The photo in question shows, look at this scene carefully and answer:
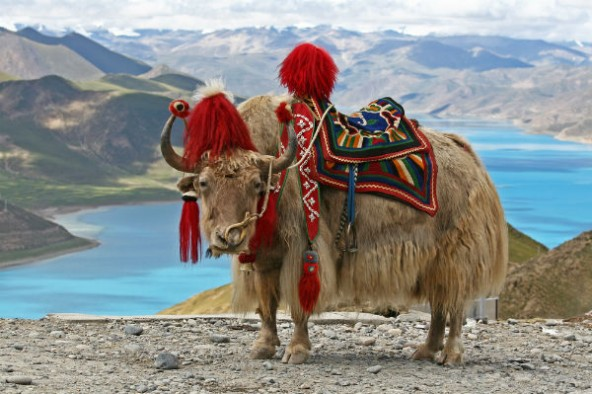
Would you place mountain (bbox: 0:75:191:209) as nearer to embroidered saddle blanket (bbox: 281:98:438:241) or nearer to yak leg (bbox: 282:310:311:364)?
embroidered saddle blanket (bbox: 281:98:438:241)

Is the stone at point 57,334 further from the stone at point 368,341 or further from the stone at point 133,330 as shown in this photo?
the stone at point 368,341

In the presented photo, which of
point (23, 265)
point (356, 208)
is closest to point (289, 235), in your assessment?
point (356, 208)

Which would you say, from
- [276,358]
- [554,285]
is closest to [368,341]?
[276,358]

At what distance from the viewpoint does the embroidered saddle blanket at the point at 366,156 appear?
19.9 ft

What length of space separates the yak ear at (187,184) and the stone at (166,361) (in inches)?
42.9

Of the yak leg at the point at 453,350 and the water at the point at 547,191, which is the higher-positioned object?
the water at the point at 547,191

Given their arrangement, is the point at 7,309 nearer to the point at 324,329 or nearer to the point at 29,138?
the point at 29,138

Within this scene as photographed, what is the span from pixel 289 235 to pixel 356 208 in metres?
0.53

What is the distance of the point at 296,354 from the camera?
609cm

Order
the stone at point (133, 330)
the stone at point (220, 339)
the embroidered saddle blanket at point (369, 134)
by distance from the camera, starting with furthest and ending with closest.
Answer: the stone at point (133, 330) → the stone at point (220, 339) → the embroidered saddle blanket at point (369, 134)

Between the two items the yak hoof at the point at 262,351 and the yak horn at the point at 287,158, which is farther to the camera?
the yak hoof at the point at 262,351

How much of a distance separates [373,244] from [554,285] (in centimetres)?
1024

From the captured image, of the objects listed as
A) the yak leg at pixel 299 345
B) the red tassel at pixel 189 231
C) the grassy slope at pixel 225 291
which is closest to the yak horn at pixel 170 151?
the red tassel at pixel 189 231

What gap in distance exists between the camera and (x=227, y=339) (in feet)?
23.1
